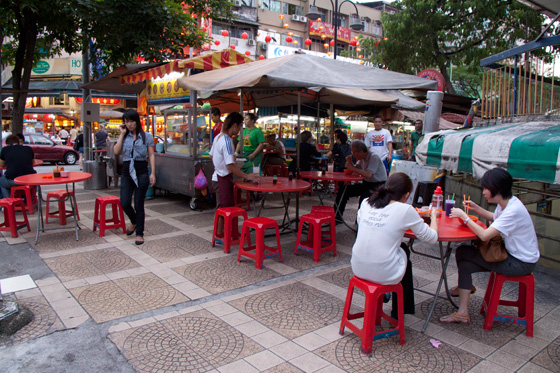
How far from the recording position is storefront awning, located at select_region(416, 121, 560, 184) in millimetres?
3803

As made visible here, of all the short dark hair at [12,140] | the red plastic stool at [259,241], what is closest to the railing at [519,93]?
the red plastic stool at [259,241]

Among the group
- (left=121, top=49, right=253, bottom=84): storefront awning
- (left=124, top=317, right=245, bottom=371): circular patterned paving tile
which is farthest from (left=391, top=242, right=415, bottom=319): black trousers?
(left=121, top=49, right=253, bottom=84): storefront awning

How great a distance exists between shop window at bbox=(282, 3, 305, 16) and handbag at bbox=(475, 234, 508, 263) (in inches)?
1483

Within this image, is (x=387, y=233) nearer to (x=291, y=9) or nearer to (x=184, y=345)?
(x=184, y=345)

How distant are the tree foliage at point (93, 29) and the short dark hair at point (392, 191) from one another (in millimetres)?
7565

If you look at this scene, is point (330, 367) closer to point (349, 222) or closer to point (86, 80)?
point (349, 222)

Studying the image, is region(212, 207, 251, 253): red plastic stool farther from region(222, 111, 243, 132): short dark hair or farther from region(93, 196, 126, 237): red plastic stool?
region(93, 196, 126, 237): red plastic stool

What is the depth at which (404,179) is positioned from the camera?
300cm

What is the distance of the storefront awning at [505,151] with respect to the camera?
3.80 metres

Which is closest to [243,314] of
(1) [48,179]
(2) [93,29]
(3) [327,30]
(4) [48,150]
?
(1) [48,179]

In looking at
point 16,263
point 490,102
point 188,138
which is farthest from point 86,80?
point 490,102

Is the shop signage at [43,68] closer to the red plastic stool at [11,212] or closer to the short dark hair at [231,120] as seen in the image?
the red plastic stool at [11,212]

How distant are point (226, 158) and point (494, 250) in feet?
11.0

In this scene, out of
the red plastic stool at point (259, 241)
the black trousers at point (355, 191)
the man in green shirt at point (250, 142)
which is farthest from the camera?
the man in green shirt at point (250, 142)
